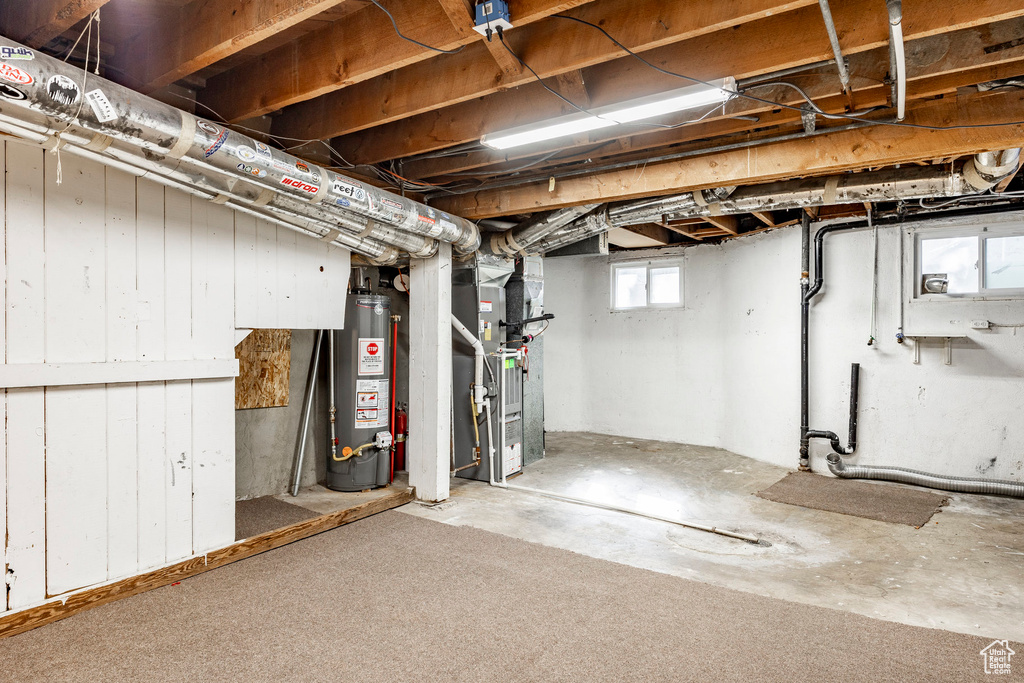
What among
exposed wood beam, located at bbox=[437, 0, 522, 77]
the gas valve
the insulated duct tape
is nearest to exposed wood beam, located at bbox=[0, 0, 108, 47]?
the insulated duct tape

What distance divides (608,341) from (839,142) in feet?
14.0

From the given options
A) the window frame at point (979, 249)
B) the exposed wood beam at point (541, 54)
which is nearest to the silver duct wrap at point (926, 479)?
the window frame at point (979, 249)

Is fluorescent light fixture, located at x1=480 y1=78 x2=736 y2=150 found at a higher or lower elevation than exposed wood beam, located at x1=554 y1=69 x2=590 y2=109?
lower

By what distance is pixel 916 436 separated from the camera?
4.65 m

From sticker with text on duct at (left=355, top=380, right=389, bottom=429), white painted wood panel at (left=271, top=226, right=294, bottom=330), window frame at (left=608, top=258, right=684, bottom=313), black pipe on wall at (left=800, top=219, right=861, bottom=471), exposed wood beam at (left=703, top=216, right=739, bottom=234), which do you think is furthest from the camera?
window frame at (left=608, top=258, right=684, bottom=313)

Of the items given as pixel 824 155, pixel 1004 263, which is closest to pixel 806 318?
pixel 1004 263

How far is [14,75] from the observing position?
67.7 inches

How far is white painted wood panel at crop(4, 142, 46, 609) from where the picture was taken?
2.24 metres

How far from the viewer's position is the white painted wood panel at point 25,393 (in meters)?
2.24

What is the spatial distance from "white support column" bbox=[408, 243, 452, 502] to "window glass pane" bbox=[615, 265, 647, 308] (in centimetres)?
332

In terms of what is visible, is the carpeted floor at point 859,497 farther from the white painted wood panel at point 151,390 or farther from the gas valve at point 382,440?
the white painted wood panel at point 151,390

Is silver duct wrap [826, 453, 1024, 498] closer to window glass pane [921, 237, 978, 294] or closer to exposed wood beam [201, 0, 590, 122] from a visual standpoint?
window glass pane [921, 237, 978, 294]

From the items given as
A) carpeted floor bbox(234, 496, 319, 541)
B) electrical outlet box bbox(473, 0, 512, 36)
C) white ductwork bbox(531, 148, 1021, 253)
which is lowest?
carpeted floor bbox(234, 496, 319, 541)

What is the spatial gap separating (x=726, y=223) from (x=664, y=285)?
4.57 feet
